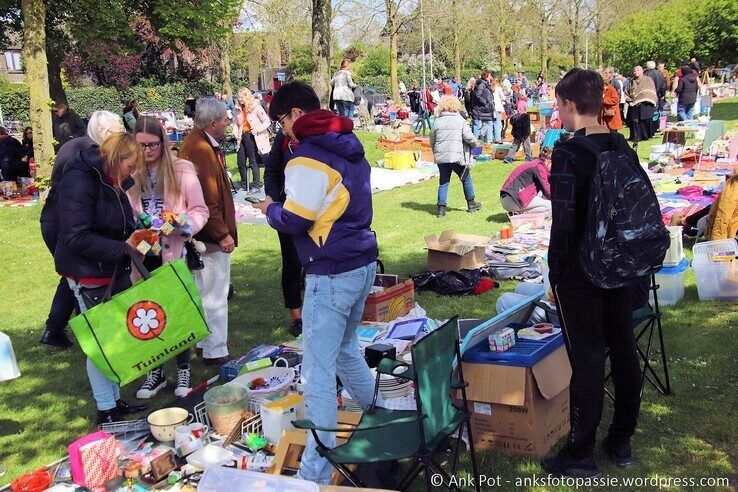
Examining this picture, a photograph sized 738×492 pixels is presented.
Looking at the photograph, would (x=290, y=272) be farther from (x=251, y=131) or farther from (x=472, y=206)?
(x=251, y=131)

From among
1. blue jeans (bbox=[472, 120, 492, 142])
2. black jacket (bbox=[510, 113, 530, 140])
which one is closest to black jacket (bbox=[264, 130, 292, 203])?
black jacket (bbox=[510, 113, 530, 140])

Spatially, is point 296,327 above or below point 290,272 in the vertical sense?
below

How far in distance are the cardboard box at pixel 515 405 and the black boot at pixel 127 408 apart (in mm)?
2191

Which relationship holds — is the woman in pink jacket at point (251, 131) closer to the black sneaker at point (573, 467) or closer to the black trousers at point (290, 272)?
the black trousers at point (290, 272)

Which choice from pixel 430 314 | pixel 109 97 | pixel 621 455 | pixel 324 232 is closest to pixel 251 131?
pixel 430 314

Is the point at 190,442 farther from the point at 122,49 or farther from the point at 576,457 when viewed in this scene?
the point at 122,49

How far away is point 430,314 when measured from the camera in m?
6.02

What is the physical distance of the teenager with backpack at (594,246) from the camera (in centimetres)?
307

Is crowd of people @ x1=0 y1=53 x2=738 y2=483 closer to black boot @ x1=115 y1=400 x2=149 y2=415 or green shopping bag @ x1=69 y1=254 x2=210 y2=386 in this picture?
black boot @ x1=115 y1=400 x2=149 y2=415

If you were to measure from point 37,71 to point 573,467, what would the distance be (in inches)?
471

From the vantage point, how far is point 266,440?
385 centimetres

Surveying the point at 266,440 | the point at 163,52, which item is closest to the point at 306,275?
the point at 266,440

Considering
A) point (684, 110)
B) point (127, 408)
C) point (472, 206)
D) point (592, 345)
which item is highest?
point (684, 110)

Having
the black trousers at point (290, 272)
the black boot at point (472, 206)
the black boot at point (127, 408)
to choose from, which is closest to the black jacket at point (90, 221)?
the black boot at point (127, 408)
